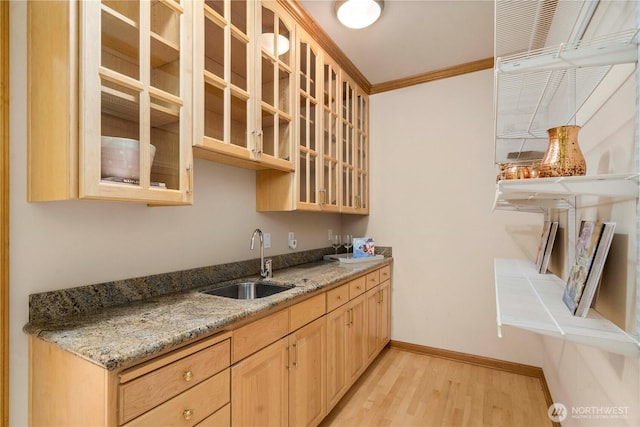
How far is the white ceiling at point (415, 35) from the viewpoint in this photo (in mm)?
1988

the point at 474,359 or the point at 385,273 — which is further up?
the point at 385,273

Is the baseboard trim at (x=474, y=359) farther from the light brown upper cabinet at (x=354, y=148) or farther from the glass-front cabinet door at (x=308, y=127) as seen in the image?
the glass-front cabinet door at (x=308, y=127)

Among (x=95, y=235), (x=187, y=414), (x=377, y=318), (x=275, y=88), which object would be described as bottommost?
(x=377, y=318)

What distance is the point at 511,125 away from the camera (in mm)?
1813

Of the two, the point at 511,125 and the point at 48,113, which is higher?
the point at 511,125

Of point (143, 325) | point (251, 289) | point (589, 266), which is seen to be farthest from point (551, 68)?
point (251, 289)

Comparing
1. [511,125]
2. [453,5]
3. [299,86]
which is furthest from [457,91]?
[299,86]

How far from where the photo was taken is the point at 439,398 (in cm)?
217

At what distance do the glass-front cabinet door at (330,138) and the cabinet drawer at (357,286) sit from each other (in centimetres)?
60

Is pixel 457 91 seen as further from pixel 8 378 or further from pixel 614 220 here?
pixel 8 378

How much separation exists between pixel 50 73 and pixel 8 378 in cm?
106

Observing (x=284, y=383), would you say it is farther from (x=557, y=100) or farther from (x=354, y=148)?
(x=354, y=148)

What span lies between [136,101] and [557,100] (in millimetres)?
1941

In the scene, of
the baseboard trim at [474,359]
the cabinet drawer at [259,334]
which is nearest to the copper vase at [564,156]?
the cabinet drawer at [259,334]
